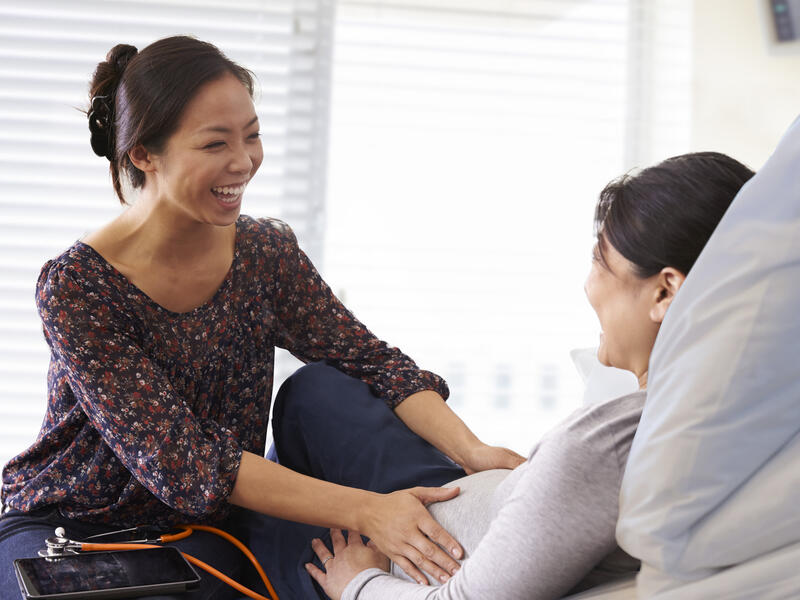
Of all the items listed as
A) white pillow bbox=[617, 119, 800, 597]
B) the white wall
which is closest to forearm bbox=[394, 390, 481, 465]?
white pillow bbox=[617, 119, 800, 597]

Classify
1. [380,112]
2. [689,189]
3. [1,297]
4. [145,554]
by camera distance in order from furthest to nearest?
[380,112], [1,297], [145,554], [689,189]

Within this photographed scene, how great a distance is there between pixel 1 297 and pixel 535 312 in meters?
1.50

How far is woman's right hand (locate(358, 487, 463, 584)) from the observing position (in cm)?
102

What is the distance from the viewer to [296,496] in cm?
114

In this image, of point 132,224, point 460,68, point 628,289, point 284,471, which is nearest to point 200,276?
point 132,224

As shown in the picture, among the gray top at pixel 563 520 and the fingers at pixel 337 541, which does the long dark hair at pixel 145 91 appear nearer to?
the fingers at pixel 337 541

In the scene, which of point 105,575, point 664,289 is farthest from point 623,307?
point 105,575

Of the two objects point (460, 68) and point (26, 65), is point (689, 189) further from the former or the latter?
point (26, 65)

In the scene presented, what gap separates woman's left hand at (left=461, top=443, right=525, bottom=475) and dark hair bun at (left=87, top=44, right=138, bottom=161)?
2.51 feet

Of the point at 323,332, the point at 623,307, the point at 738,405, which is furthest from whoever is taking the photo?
the point at 323,332

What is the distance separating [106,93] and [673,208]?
0.92m

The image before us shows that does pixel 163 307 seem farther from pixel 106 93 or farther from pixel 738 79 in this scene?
pixel 738 79

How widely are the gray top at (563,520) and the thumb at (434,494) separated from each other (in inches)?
7.9

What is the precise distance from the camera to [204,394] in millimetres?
1352
